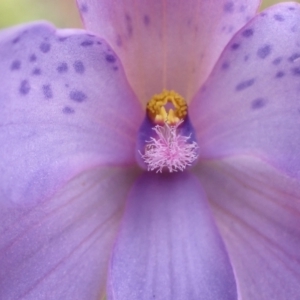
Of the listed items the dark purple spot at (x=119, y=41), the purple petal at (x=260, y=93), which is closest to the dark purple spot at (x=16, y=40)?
the dark purple spot at (x=119, y=41)

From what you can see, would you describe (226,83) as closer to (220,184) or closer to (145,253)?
(220,184)

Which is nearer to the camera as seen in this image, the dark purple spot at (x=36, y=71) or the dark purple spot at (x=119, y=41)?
the dark purple spot at (x=36, y=71)

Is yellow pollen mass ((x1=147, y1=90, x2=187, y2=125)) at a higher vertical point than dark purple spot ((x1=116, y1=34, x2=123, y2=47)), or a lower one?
lower

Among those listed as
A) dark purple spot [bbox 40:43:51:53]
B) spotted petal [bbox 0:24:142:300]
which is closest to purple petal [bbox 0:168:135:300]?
spotted petal [bbox 0:24:142:300]

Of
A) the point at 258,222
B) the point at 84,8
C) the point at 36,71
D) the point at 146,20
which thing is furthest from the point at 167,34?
the point at 258,222

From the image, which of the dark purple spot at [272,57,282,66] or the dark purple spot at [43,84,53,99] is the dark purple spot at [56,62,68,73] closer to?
the dark purple spot at [43,84,53,99]

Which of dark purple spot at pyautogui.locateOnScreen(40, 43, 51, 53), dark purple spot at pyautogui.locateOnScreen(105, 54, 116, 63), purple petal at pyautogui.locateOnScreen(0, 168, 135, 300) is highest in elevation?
dark purple spot at pyautogui.locateOnScreen(105, 54, 116, 63)

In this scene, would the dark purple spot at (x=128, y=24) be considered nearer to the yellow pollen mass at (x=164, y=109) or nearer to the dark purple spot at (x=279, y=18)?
the yellow pollen mass at (x=164, y=109)

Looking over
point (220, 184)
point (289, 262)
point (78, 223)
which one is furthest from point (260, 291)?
point (78, 223)
